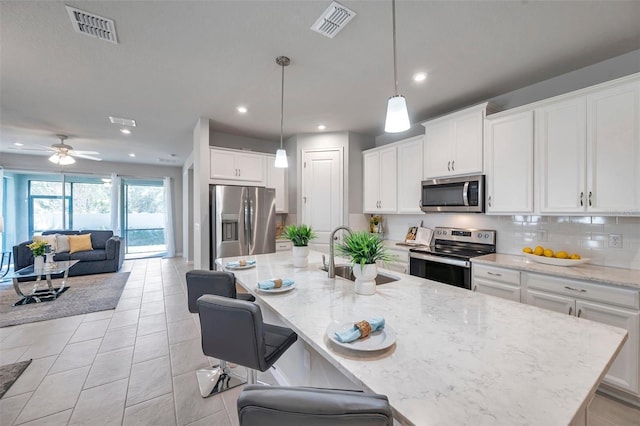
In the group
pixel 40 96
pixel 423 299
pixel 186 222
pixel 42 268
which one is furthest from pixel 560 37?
pixel 186 222

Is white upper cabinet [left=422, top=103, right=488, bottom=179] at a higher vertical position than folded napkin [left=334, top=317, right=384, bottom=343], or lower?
higher

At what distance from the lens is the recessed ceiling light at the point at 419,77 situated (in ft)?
8.45

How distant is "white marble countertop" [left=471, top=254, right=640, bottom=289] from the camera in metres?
1.87

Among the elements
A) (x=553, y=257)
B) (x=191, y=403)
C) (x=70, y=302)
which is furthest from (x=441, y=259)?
(x=70, y=302)

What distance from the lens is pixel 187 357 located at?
252cm

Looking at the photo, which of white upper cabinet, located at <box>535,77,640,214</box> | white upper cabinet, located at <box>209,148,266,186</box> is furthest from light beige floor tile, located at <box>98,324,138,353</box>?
white upper cabinet, located at <box>535,77,640,214</box>

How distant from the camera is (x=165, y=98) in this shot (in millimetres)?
3172

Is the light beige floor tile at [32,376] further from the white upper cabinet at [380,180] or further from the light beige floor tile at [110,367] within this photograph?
the white upper cabinet at [380,180]

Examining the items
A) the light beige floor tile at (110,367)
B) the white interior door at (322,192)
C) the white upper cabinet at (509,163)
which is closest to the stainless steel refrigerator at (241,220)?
the white interior door at (322,192)

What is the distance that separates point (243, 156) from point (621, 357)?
4.52 m

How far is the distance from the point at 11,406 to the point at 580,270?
4.39 meters

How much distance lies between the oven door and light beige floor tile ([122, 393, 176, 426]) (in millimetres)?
2647

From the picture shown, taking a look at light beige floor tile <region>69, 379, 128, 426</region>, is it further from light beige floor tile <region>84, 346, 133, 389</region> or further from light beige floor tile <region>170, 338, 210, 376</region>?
light beige floor tile <region>170, 338, 210, 376</region>

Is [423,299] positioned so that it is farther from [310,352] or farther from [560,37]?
[560,37]
